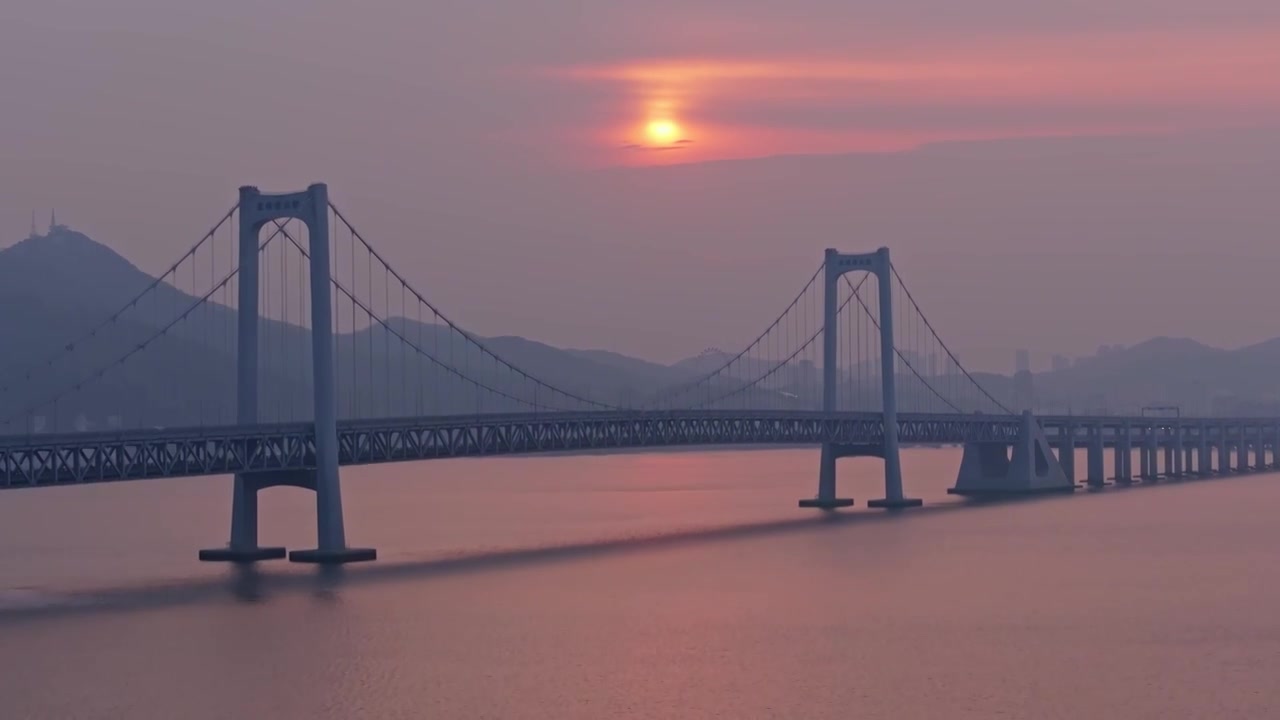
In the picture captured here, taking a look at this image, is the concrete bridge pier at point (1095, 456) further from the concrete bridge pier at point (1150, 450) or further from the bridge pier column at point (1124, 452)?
the concrete bridge pier at point (1150, 450)

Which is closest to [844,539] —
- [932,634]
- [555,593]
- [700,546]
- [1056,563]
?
[700,546]

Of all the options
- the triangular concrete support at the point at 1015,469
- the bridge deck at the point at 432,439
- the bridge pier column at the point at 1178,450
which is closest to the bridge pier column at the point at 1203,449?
the bridge pier column at the point at 1178,450

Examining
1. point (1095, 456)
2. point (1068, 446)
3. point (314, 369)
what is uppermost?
point (314, 369)

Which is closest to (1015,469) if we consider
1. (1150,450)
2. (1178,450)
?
(1150,450)

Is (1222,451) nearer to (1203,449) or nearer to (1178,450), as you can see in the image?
(1203,449)

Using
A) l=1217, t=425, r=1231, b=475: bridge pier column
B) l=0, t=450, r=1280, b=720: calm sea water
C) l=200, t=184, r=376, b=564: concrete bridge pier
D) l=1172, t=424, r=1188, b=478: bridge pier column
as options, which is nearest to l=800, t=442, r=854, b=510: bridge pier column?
l=0, t=450, r=1280, b=720: calm sea water

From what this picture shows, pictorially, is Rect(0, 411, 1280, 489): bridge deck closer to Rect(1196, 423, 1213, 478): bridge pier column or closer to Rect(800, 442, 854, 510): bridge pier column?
Rect(800, 442, 854, 510): bridge pier column
